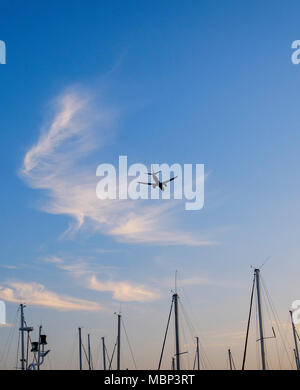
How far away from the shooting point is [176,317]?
230 feet

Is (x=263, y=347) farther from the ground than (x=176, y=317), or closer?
closer

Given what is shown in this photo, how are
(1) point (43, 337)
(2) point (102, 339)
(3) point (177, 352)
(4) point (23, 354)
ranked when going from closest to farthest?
(3) point (177, 352), (1) point (43, 337), (4) point (23, 354), (2) point (102, 339)

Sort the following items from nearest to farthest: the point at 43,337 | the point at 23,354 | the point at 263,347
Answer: the point at 263,347, the point at 43,337, the point at 23,354

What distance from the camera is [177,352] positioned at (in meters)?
66.4

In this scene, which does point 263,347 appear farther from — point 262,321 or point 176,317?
point 176,317

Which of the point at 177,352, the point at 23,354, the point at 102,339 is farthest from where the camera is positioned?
the point at 102,339
